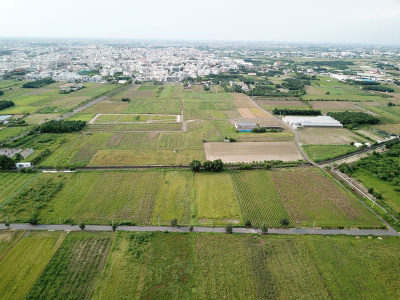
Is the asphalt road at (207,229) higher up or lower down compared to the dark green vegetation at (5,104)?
lower down

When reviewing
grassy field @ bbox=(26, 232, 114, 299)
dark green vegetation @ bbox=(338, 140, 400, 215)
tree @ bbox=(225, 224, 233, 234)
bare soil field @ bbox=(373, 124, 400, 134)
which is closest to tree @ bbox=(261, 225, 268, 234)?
tree @ bbox=(225, 224, 233, 234)

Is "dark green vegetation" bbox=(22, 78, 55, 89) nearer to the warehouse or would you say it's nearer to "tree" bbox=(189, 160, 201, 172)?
"tree" bbox=(189, 160, 201, 172)

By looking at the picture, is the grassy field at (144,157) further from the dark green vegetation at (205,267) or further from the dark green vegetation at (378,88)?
the dark green vegetation at (378,88)

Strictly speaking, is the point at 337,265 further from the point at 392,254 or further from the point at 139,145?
the point at 139,145

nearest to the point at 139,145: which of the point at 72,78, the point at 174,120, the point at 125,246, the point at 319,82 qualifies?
the point at 174,120

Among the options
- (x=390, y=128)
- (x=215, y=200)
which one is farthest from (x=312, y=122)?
(x=215, y=200)

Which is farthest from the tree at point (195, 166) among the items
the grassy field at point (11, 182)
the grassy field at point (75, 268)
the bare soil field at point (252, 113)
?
the bare soil field at point (252, 113)

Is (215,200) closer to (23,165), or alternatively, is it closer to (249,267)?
(249,267)
